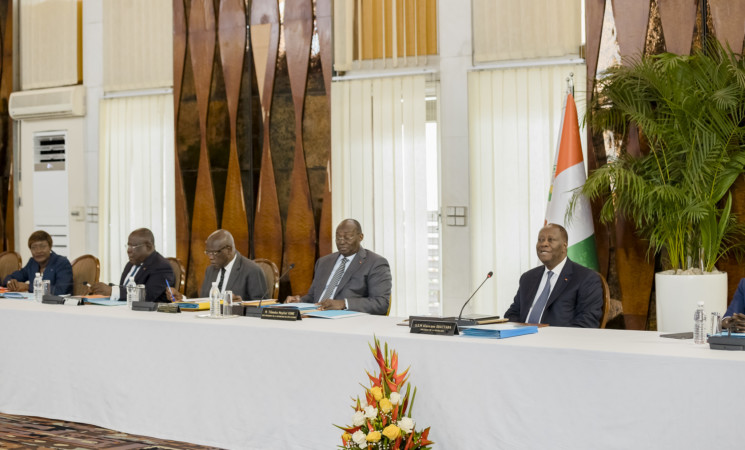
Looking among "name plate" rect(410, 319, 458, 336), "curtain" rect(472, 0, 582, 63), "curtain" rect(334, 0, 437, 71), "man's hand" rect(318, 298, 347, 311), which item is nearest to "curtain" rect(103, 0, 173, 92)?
"curtain" rect(334, 0, 437, 71)

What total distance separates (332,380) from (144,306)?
1.56 metres

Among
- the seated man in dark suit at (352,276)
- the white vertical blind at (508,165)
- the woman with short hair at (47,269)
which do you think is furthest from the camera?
the white vertical blind at (508,165)

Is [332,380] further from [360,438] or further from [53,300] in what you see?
[53,300]

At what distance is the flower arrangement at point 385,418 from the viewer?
3207 mm

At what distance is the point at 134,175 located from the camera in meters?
8.77

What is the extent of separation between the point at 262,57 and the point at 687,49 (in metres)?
3.77

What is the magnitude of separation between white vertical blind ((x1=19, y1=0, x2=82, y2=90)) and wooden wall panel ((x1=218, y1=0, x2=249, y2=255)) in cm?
199

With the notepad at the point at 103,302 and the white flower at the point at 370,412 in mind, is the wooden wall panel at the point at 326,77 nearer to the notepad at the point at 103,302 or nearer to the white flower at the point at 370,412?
the notepad at the point at 103,302

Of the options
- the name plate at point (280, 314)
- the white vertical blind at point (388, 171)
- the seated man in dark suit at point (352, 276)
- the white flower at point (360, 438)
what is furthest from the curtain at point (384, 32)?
the white flower at point (360, 438)

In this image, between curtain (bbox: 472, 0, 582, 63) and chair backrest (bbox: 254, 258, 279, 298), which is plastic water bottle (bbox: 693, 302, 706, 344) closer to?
chair backrest (bbox: 254, 258, 279, 298)

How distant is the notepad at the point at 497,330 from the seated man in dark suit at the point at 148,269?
273cm

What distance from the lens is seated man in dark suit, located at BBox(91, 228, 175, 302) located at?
5754mm

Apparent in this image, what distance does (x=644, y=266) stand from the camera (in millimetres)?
6523

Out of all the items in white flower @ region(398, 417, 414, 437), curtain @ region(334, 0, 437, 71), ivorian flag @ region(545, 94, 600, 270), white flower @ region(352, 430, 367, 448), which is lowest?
white flower @ region(352, 430, 367, 448)
